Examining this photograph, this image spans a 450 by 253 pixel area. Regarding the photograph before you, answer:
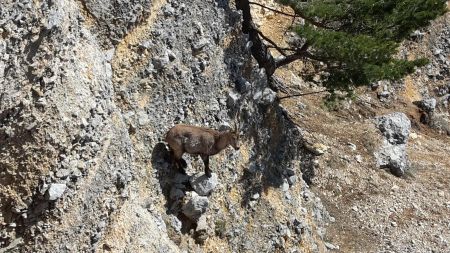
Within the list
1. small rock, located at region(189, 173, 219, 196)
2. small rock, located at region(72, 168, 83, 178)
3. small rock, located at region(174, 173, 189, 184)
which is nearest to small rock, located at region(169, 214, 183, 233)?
small rock, located at region(174, 173, 189, 184)

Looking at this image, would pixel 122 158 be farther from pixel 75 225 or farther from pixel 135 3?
A: pixel 135 3

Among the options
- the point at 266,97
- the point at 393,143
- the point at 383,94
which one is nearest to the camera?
the point at 266,97

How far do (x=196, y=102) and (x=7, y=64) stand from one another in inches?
214

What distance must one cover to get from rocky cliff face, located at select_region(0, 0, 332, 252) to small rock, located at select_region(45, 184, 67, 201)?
20mm

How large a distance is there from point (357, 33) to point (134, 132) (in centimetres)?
729

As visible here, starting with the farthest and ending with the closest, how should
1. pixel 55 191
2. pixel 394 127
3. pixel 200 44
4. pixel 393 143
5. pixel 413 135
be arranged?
pixel 413 135, pixel 394 127, pixel 393 143, pixel 200 44, pixel 55 191

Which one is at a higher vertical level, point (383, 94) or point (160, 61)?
point (160, 61)

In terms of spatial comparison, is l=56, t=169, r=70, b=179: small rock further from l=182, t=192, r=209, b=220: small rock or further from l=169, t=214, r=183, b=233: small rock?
l=182, t=192, r=209, b=220: small rock

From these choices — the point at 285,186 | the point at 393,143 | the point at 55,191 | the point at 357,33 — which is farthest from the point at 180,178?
the point at 393,143

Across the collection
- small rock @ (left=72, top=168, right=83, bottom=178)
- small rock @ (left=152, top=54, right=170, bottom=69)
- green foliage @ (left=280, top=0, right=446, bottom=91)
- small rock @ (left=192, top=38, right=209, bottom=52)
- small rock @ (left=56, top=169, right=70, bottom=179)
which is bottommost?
small rock @ (left=72, top=168, right=83, bottom=178)

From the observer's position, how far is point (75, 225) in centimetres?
837

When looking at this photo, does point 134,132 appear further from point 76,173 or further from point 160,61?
point 76,173

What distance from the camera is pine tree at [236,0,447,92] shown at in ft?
46.4

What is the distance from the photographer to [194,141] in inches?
432
